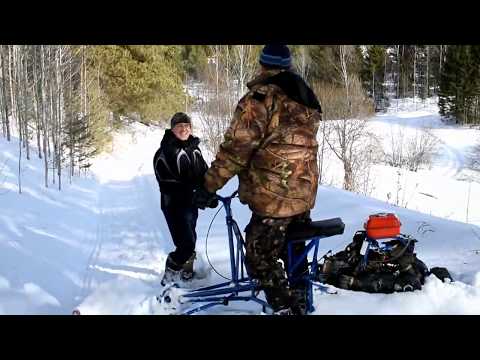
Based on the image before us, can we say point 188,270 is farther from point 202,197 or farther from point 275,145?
point 275,145

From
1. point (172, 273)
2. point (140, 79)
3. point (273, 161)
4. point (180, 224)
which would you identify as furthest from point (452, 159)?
point (273, 161)

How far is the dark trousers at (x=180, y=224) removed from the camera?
484 cm

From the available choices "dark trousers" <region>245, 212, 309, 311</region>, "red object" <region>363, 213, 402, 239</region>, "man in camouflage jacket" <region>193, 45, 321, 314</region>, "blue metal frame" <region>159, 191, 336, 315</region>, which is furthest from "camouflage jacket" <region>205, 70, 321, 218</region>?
"red object" <region>363, 213, 402, 239</region>

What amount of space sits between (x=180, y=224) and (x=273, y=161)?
1.84 metres

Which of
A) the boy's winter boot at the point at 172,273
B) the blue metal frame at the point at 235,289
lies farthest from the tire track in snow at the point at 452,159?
the blue metal frame at the point at 235,289

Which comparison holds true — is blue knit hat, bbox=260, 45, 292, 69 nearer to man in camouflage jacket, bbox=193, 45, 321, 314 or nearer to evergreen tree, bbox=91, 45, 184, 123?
man in camouflage jacket, bbox=193, 45, 321, 314

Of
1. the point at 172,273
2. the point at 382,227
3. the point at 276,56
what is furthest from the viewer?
the point at 172,273

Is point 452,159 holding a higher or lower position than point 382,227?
lower

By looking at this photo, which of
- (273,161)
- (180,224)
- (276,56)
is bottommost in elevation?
(180,224)

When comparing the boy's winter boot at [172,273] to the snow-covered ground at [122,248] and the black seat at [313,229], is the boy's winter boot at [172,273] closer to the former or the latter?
the snow-covered ground at [122,248]

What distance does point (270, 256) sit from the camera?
3.55 metres

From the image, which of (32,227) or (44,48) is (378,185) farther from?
(32,227)

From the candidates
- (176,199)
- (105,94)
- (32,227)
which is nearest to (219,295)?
(176,199)

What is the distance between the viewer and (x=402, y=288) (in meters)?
4.10
